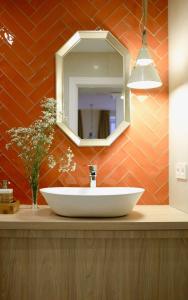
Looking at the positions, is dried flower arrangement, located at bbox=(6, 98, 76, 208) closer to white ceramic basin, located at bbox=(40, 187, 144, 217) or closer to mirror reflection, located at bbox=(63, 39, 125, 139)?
mirror reflection, located at bbox=(63, 39, 125, 139)

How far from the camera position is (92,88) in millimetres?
2059

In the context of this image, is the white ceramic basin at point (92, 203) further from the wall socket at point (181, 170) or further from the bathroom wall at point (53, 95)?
the bathroom wall at point (53, 95)

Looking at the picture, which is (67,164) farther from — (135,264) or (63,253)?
(135,264)

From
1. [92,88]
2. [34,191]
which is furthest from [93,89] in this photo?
[34,191]

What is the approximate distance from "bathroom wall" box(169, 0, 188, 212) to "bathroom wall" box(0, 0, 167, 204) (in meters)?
0.07

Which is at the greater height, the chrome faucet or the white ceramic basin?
the chrome faucet

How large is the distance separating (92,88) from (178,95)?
1.80 ft

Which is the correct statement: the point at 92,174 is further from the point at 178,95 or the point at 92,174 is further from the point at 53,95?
the point at 178,95

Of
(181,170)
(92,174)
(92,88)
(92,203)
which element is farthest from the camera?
(92,88)

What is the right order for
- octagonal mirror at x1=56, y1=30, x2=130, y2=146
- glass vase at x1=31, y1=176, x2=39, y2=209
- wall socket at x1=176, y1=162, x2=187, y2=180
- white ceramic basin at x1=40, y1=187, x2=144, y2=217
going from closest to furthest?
white ceramic basin at x1=40, y1=187, x2=144, y2=217, wall socket at x1=176, y1=162, x2=187, y2=180, glass vase at x1=31, y1=176, x2=39, y2=209, octagonal mirror at x1=56, y1=30, x2=130, y2=146

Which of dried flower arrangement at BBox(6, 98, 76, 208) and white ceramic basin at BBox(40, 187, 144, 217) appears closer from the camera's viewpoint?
white ceramic basin at BBox(40, 187, 144, 217)

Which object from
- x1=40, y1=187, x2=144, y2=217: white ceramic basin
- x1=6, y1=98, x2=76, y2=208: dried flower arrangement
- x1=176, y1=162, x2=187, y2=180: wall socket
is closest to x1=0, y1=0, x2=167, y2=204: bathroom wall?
x1=6, y1=98, x2=76, y2=208: dried flower arrangement

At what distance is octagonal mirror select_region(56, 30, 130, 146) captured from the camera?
2.05 m

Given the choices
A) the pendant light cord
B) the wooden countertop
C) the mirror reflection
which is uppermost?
the pendant light cord
